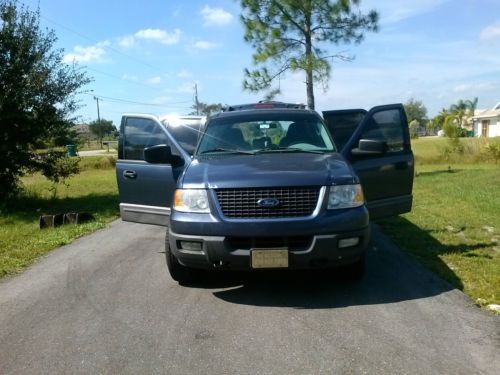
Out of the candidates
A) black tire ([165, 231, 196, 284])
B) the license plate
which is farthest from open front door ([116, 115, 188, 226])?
the license plate

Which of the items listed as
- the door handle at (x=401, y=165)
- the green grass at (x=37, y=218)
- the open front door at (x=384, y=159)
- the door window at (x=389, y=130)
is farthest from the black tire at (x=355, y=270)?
the green grass at (x=37, y=218)

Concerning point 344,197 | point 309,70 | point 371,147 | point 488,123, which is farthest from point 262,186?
point 488,123

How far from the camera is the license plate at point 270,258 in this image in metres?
4.40

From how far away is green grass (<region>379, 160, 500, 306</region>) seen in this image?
5.14 metres

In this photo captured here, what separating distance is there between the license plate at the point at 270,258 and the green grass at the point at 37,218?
11.1ft

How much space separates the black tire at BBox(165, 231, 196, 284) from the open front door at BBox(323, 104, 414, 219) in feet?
7.31

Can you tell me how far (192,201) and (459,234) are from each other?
4.50 meters

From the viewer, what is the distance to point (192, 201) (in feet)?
15.4

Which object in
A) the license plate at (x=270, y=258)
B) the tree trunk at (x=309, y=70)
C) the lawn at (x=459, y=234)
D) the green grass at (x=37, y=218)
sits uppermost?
the tree trunk at (x=309, y=70)

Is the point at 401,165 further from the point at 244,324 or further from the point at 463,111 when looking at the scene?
the point at 463,111

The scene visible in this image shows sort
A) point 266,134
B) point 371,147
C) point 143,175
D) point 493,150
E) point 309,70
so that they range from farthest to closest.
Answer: point 493,150 → point 309,70 → point 143,175 → point 266,134 → point 371,147

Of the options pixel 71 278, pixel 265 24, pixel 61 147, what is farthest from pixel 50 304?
pixel 265 24

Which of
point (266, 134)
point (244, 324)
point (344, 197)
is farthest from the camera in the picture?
point (266, 134)

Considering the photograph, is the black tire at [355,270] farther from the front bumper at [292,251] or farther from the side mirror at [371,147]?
the side mirror at [371,147]
